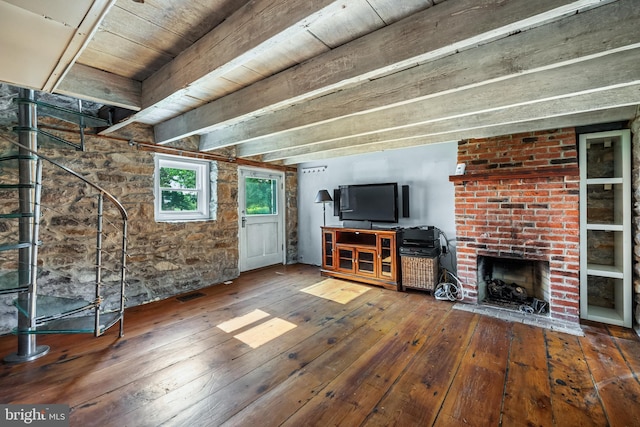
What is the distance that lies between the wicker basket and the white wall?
44 cm

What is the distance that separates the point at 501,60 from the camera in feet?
5.11

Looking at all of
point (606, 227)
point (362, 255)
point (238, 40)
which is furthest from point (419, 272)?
point (238, 40)

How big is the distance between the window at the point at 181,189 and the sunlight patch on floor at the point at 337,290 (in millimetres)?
1989

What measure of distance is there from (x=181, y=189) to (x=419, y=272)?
3522 mm

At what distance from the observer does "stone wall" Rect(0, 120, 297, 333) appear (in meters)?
2.73

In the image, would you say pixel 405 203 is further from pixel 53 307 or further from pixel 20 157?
pixel 20 157

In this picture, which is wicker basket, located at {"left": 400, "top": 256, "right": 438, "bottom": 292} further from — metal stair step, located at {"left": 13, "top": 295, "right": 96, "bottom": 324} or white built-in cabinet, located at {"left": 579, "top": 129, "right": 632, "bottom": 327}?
metal stair step, located at {"left": 13, "top": 295, "right": 96, "bottom": 324}

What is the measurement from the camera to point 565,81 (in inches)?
71.0

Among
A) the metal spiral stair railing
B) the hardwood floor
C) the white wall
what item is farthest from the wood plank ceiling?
the hardwood floor

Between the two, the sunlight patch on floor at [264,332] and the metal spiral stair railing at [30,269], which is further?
the sunlight patch on floor at [264,332]

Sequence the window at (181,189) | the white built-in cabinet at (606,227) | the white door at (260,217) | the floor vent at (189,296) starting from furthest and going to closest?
the white door at (260,217)
the window at (181,189)
the floor vent at (189,296)
the white built-in cabinet at (606,227)

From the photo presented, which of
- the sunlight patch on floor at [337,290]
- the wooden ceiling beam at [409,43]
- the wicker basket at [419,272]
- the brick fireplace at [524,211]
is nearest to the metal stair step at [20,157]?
the wooden ceiling beam at [409,43]

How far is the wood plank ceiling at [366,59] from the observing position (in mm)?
1253

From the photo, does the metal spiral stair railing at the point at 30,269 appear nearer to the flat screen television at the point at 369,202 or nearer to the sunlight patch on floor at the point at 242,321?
the sunlight patch on floor at the point at 242,321
